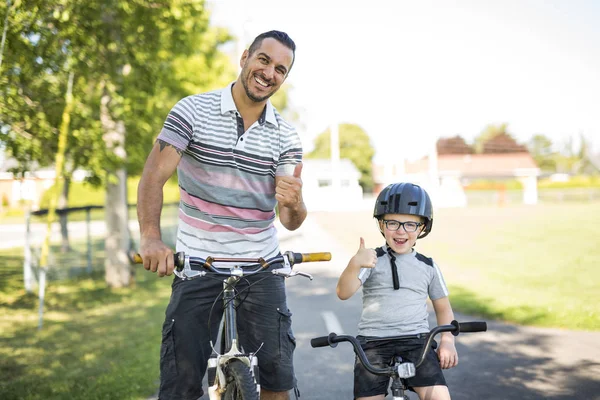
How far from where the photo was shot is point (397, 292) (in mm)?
3783

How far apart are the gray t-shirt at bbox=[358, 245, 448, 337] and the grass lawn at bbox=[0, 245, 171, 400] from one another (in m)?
3.01

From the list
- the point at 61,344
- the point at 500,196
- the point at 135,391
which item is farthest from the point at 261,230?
the point at 500,196

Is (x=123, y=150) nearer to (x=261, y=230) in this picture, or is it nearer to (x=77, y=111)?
(x=77, y=111)

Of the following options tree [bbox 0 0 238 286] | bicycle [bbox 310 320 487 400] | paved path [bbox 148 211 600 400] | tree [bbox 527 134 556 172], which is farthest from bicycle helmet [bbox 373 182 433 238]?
tree [bbox 527 134 556 172]

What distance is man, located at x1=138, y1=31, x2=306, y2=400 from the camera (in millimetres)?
3525

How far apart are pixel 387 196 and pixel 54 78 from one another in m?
8.60

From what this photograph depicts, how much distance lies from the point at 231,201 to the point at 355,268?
0.75 m

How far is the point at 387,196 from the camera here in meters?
3.88

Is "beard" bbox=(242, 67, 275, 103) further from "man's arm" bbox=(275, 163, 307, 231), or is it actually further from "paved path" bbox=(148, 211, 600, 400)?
"paved path" bbox=(148, 211, 600, 400)

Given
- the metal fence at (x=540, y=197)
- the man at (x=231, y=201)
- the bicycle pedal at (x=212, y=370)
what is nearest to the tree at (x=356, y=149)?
the metal fence at (x=540, y=197)

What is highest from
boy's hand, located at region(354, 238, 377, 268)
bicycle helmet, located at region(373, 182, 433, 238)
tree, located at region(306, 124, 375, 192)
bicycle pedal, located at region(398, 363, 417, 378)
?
tree, located at region(306, 124, 375, 192)

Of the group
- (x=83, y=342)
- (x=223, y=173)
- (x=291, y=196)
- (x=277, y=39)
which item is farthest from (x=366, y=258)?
(x=83, y=342)

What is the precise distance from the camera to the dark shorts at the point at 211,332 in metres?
3.53

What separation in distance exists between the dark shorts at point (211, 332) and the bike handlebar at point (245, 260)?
81mm
